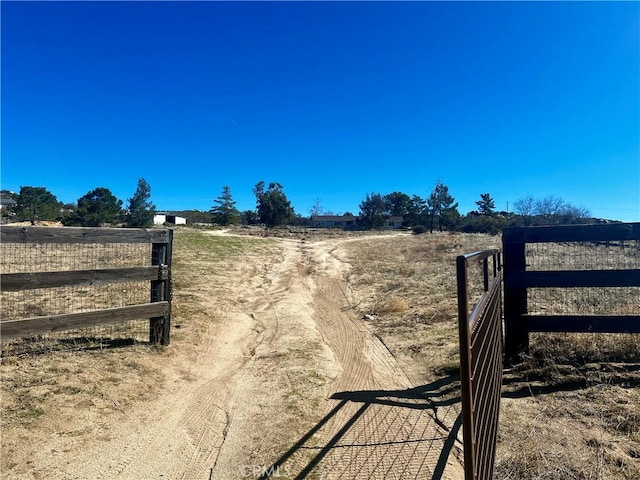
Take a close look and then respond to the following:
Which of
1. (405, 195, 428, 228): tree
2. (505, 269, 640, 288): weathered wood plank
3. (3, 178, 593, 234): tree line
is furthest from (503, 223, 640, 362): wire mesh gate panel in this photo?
(405, 195, 428, 228): tree

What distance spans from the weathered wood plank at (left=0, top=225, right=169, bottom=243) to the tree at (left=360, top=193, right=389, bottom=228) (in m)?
78.7

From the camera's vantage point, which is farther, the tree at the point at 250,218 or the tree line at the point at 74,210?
the tree at the point at 250,218

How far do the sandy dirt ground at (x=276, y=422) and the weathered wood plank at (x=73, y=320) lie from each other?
78 cm

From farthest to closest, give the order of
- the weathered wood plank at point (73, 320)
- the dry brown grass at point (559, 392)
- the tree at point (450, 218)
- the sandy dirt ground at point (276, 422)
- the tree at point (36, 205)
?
the tree at point (450, 218) < the tree at point (36, 205) < the weathered wood plank at point (73, 320) < the sandy dirt ground at point (276, 422) < the dry brown grass at point (559, 392)

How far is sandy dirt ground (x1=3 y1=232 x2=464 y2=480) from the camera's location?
9.58 feet

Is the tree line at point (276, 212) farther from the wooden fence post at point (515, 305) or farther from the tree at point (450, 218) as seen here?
the wooden fence post at point (515, 305)

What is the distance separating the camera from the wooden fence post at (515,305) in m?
4.75

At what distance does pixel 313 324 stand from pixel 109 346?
358 centimetres

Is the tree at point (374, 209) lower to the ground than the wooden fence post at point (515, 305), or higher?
higher

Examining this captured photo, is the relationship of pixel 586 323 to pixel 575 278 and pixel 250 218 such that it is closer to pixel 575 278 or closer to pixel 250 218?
pixel 575 278

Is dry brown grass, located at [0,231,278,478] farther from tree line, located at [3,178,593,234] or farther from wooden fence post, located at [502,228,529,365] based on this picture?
tree line, located at [3,178,593,234]

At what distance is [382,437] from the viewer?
3.31m

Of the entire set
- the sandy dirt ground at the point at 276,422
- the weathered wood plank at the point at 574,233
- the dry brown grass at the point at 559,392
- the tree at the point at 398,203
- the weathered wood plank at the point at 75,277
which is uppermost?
the tree at the point at 398,203

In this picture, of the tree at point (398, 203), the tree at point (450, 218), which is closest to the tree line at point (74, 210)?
the tree at point (450, 218)
